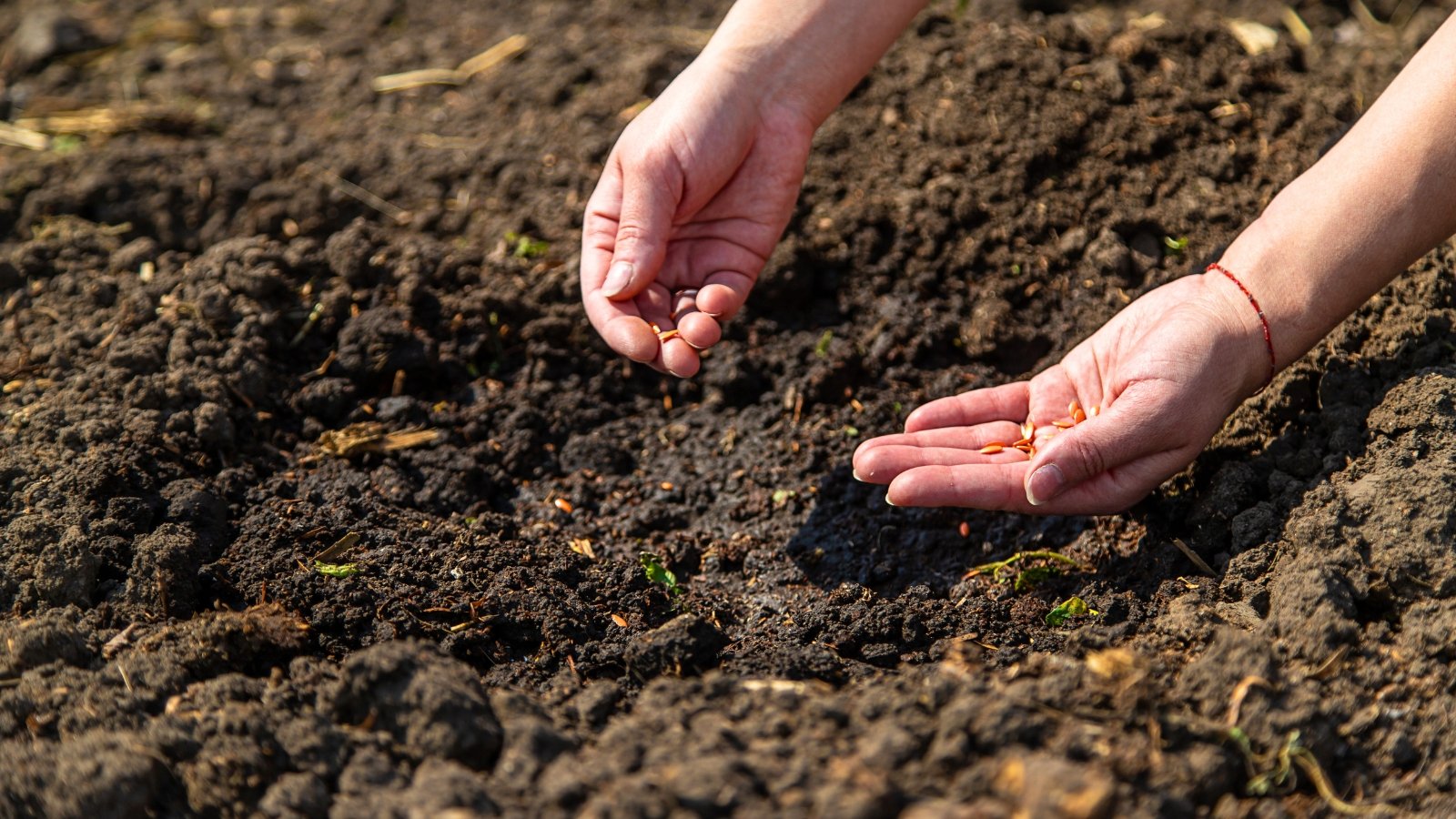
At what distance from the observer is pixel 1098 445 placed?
261 cm

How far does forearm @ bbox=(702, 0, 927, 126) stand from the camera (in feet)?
10.8

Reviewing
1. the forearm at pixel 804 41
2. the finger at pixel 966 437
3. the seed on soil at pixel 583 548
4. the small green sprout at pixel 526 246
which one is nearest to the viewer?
the finger at pixel 966 437

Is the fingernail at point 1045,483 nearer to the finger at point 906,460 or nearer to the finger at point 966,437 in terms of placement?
the finger at point 906,460

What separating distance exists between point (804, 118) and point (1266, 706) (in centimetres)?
203

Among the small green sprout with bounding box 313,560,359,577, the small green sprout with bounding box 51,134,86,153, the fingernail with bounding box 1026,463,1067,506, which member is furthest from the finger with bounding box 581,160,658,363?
the small green sprout with bounding box 51,134,86,153

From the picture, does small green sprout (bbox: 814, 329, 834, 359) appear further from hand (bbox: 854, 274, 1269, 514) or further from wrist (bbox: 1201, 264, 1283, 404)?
wrist (bbox: 1201, 264, 1283, 404)

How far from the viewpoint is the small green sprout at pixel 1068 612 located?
2742 mm

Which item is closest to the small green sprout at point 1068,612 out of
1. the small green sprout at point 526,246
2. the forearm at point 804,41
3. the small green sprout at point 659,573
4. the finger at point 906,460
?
the finger at point 906,460

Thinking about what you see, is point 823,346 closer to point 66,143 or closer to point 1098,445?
point 1098,445

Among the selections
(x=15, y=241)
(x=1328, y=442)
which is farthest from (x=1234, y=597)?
(x=15, y=241)

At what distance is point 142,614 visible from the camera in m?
2.64

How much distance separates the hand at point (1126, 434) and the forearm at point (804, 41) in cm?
113

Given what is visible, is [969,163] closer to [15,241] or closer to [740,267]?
[740,267]

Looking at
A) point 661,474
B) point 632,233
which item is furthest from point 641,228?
point 661,474
